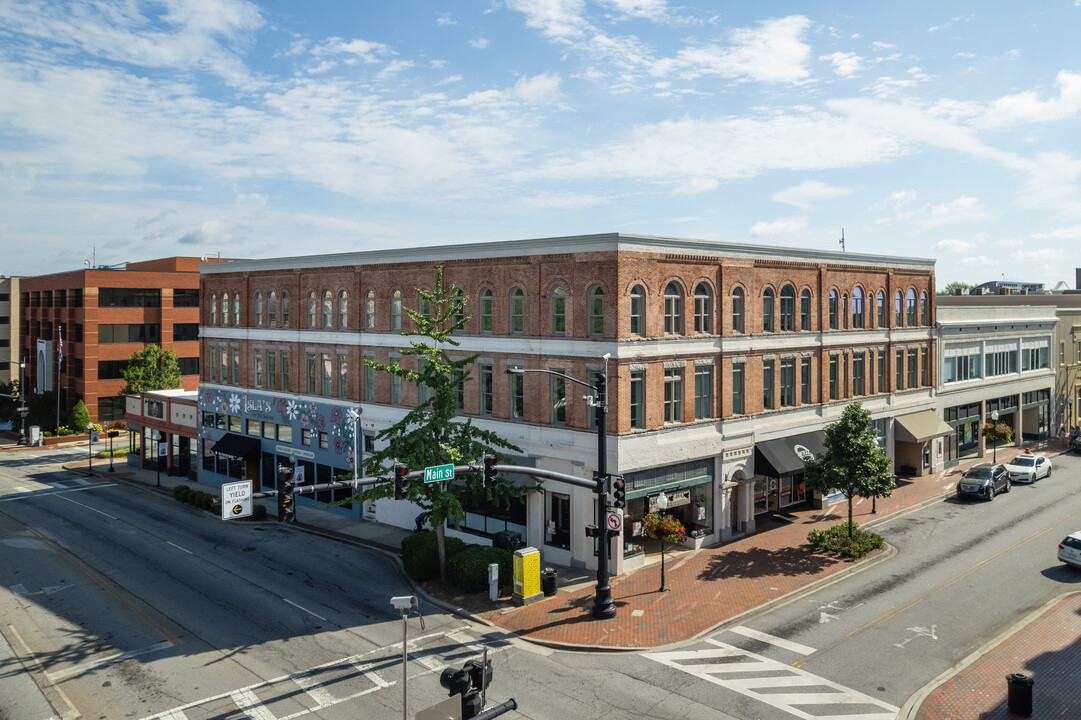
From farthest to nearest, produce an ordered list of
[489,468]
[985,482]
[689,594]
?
[985,482] → [689,594] → [489,468]

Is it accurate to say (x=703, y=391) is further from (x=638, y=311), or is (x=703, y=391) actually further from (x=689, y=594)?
(x=689, y=594)

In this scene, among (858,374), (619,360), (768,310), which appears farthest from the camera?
(858,374)

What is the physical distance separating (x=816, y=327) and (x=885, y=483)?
389 inches

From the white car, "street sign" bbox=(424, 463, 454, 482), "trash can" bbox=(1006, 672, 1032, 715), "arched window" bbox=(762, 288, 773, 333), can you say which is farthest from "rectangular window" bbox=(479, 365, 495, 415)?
the white car

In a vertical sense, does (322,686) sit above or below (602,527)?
below

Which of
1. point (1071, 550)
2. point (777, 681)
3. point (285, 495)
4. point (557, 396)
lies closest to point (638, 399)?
point (557, 396)

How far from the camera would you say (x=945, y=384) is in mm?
48281

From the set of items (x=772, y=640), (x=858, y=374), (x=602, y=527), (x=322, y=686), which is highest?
(x=858, y=374)

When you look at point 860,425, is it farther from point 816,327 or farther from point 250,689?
point 250,689

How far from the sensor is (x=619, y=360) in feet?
94.6

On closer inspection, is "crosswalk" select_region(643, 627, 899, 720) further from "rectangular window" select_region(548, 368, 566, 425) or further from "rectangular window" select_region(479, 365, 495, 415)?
"rectangular window" select_region(479, 365, 495, 415)

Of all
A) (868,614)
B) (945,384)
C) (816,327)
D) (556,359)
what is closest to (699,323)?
(556,359)

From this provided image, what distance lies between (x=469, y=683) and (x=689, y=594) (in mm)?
15532

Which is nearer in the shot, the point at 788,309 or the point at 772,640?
the point at 772,640
